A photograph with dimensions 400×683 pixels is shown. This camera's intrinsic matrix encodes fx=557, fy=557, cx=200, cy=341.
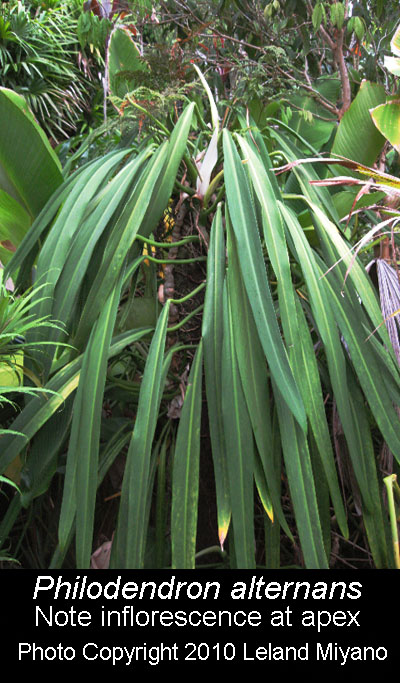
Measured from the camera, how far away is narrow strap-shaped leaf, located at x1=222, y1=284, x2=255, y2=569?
628mm

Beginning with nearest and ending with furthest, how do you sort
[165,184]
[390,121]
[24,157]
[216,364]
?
[216,364]
[165,184]
[390,121]
[24,157]

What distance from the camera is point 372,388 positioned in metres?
0.71

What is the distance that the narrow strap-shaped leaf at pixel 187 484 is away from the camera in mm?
636

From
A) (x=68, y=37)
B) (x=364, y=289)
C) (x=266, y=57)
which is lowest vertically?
(x=364, y=289)

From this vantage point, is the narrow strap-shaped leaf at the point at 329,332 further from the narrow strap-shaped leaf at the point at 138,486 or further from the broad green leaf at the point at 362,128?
the broad green leaf at the point at 362,128

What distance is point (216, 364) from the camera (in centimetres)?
72

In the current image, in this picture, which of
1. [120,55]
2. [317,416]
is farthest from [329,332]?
[120,55]

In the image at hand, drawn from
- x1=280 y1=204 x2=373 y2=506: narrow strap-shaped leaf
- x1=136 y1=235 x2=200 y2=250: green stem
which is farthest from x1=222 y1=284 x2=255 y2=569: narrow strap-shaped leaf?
x1=136 y1=235 x2=200 y2=250: green stem

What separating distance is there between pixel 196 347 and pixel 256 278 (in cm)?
21

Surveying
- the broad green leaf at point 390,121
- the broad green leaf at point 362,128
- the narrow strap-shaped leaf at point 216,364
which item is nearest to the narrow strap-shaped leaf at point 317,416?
the narrow strap-shaped leaf at point 216,364

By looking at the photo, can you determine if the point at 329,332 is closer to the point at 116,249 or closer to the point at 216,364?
the point at 216,364
